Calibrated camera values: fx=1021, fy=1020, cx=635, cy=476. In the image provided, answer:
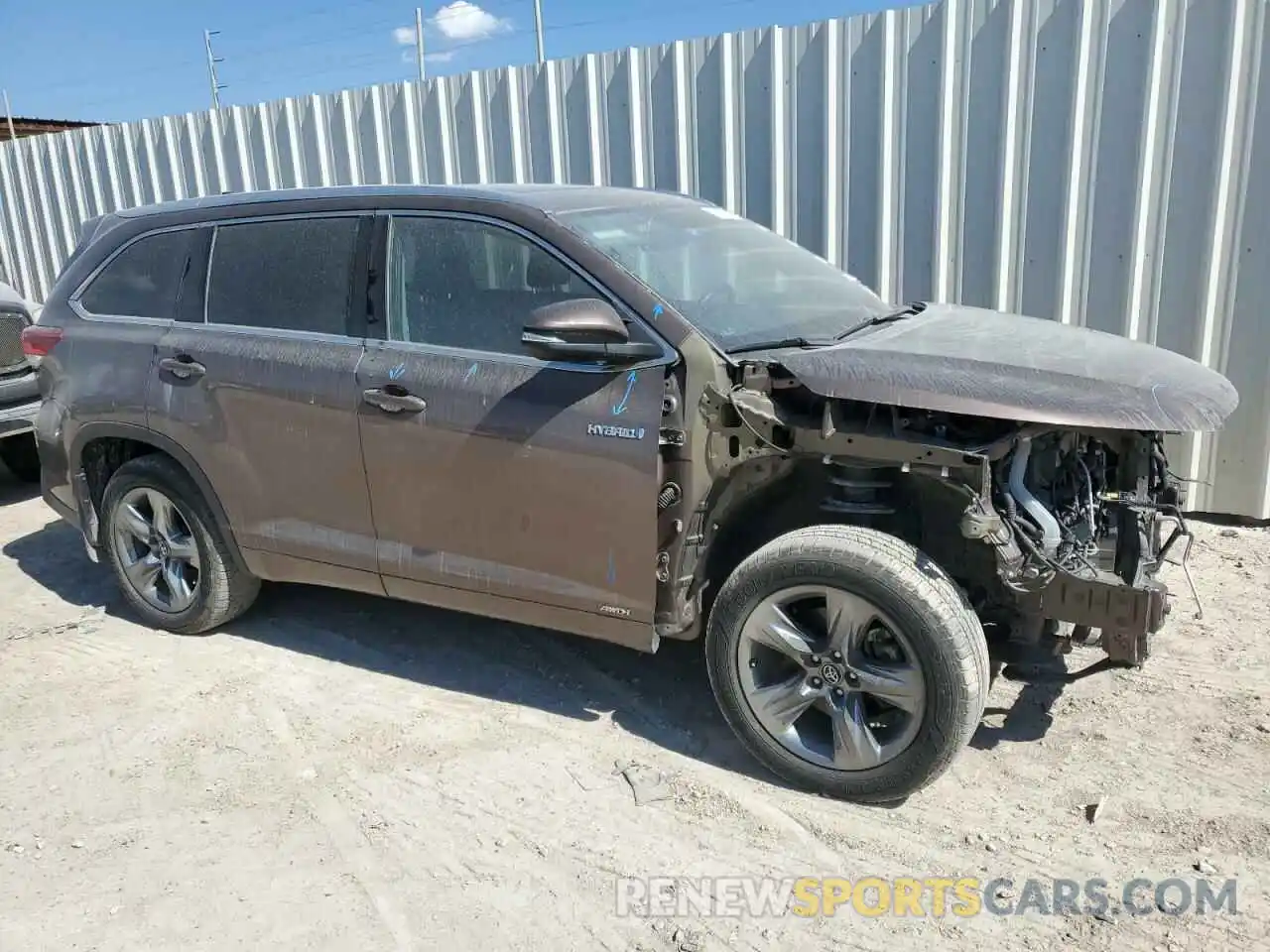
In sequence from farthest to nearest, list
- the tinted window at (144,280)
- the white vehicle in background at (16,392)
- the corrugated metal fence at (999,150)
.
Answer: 1. the white vehicle in background at (16,392)
2. the corrugated metal fence at (999,150)
3. the tinted window at (144,280)

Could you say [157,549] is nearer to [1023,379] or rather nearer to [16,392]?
[16,392]

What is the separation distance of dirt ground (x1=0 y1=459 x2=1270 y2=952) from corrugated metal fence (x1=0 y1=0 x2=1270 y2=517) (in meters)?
1.77

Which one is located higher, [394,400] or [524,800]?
[394,400]

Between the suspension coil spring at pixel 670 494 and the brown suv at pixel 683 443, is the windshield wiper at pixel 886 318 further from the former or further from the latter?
the suspension coil spring at pixel 670 494

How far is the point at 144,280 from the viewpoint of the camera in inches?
179

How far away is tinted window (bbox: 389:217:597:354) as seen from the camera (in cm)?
355

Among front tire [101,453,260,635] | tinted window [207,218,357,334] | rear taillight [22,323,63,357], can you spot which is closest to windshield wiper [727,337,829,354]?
tinted window [207,218,357,334]

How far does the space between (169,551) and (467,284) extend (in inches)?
80.5

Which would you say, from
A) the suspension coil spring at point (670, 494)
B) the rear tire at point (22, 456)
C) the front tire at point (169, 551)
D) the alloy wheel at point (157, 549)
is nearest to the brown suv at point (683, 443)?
the suspension coil spring at point (670, 494)

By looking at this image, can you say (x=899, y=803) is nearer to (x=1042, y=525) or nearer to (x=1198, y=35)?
(x=1042, y=525)

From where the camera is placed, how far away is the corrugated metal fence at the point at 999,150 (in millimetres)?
5207

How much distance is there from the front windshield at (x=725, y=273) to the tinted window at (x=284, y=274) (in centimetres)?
99

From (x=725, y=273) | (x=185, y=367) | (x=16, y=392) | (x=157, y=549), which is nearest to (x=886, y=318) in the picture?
(x=725, y=273)

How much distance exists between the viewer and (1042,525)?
3104 millimetres
